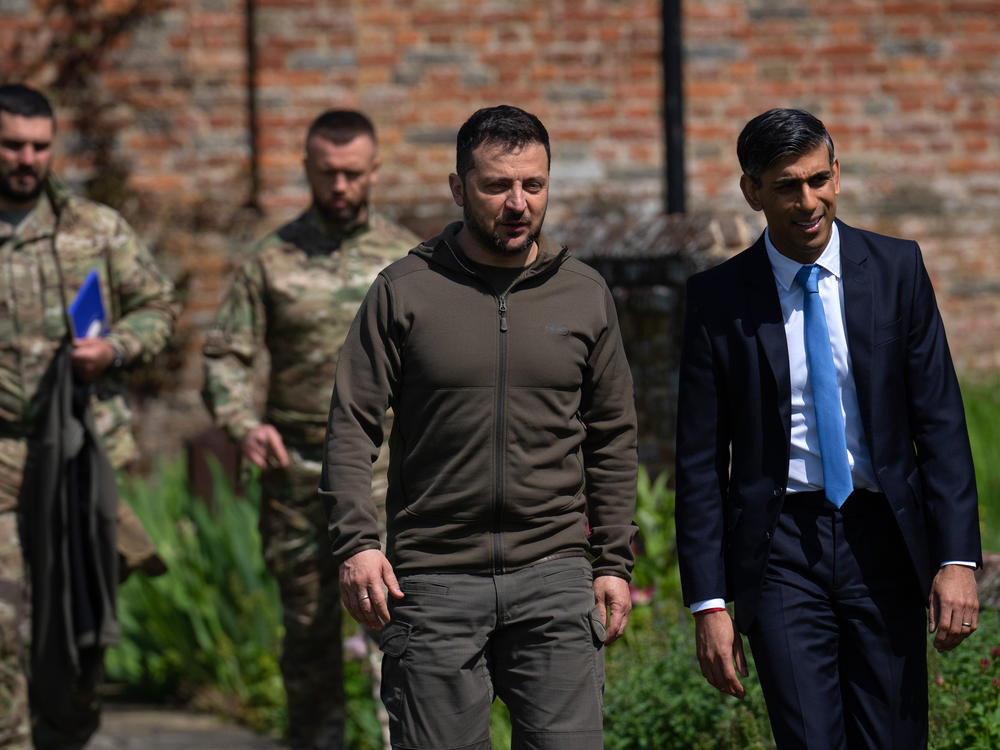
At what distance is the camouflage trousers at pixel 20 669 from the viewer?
4777mm

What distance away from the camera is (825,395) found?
3.20 metres

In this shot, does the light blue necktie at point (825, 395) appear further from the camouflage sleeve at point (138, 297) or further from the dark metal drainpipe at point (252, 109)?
the dark metal drainpipe at point (252, 109)

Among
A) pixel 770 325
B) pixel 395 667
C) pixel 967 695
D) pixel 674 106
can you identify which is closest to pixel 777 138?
pixel 770 325

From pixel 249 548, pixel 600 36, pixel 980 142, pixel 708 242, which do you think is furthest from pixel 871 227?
pixel 249 548

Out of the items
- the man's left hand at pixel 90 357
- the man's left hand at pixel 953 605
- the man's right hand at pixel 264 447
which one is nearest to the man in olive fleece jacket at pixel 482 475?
the man's left hand at pixel 953 605

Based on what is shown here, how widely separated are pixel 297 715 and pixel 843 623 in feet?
8.86

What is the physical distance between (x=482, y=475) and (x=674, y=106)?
16.3ft

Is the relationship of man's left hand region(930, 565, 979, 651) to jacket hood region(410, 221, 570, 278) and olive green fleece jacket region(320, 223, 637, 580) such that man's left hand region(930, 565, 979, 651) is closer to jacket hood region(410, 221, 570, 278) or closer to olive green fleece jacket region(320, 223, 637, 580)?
olive green fleece jacket region(320, 223, 637, 580)

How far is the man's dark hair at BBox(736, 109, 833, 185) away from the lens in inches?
126

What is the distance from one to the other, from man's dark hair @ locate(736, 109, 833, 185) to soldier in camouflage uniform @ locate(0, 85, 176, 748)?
2589 mm

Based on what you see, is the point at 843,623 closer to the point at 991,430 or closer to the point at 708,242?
the point at 708,242

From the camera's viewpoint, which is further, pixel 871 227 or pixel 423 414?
pixel 871 227

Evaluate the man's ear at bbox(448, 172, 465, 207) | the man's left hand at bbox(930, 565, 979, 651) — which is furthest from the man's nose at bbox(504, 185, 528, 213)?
the man's left hand at bbox(930, 565, 979, 651)

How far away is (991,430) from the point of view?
710cm
